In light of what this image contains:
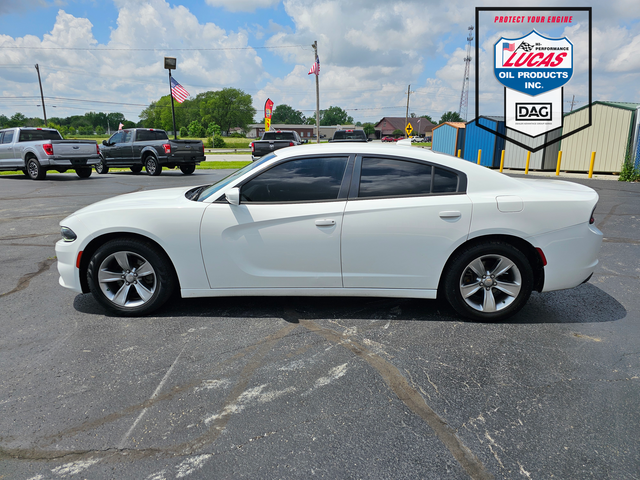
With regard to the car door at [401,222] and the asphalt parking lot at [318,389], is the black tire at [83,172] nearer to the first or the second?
the asphalt parking lot at [318,389]

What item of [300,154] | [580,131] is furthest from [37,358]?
[580,131]

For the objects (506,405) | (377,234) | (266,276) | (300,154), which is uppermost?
(300,154)

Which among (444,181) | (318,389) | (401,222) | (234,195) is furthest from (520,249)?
(234,195)

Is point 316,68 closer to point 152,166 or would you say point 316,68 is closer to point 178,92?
point 178,92

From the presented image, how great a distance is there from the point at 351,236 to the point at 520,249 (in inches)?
59.7

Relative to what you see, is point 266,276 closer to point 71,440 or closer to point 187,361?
point 187,361

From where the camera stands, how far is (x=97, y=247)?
161 inches

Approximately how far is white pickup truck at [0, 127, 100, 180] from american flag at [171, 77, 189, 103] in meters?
8.88

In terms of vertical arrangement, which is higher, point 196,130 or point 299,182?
point 196,130

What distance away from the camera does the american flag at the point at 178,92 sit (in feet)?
83.1

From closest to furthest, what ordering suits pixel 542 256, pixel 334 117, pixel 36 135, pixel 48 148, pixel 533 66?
pixel 542 256
pixel 533 66
pixel 48 148
pixel 36 135
pixel 334 117

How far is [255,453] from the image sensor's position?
7.66 feet

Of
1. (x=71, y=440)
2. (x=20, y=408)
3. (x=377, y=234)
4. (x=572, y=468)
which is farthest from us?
(x=377, y=234)

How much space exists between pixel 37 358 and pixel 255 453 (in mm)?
2078
